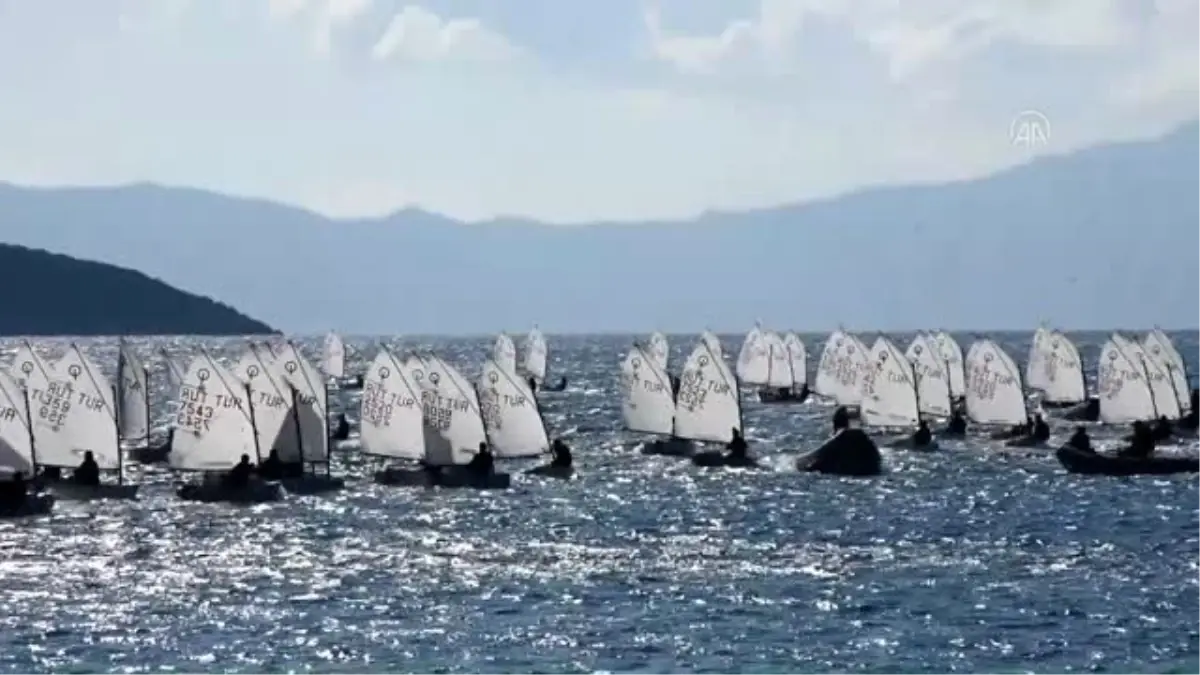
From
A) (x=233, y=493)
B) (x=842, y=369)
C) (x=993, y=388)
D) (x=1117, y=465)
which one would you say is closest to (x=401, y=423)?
(x=233, y=493)

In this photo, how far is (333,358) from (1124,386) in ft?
288

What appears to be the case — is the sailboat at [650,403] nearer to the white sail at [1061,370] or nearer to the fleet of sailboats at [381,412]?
the fleet of sailboats at [381,412]

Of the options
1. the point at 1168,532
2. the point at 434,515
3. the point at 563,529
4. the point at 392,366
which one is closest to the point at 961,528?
the point at 1168,532

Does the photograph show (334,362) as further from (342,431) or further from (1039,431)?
(1039,431)

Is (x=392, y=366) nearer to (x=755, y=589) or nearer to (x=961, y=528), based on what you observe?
(x=961, y=528)

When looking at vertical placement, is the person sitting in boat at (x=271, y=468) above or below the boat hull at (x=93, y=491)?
above

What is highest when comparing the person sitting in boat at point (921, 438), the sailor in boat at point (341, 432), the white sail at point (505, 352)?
the white sail at point (505, 352)

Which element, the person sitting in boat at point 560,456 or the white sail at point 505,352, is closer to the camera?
the person sitting in boat at point 560,456

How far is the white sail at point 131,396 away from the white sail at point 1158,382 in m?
44.5

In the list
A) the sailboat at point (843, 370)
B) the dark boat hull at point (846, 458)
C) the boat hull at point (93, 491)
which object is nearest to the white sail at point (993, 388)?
the sailboat at point (843, 370)

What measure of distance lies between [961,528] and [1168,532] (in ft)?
19.8

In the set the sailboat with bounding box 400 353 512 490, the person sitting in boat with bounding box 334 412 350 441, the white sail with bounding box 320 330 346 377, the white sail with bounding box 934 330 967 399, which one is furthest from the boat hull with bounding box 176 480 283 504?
the white sail with bounding box 320 330 346 377

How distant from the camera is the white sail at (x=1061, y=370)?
417 ft

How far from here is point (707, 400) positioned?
93.4 meters
